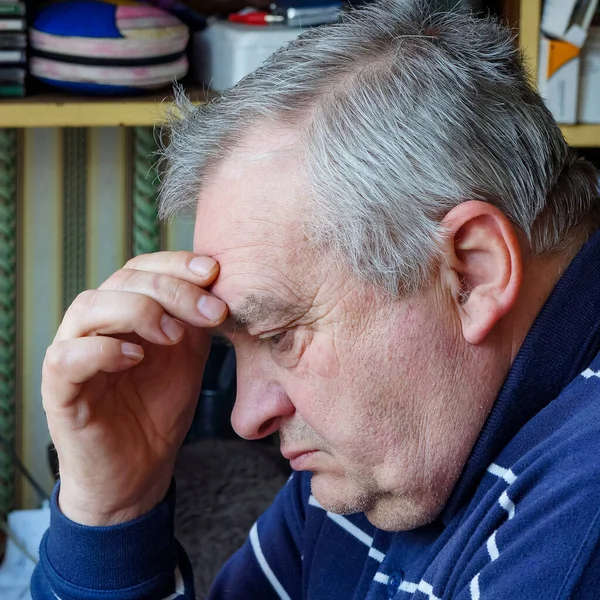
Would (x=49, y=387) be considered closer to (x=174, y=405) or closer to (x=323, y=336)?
(x=174, y=405)

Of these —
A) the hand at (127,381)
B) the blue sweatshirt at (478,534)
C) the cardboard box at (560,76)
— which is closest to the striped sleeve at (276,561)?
the blue sweatshirt at (478,534)

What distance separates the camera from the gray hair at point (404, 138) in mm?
822

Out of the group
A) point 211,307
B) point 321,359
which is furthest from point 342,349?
point 211,307

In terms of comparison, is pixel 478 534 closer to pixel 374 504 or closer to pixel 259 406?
pixel 374 504

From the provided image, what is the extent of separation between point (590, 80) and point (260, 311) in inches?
41.2

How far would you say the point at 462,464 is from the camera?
867mm

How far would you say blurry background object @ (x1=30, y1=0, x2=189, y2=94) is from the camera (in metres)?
1.63

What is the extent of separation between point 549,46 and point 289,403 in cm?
98

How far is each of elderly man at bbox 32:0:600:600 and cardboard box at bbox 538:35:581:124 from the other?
68 centimetres

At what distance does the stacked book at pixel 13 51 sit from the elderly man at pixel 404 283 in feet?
2.54

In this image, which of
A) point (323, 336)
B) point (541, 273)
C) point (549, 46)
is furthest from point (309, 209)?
point (549, 46)

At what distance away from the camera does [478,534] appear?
0.80 m

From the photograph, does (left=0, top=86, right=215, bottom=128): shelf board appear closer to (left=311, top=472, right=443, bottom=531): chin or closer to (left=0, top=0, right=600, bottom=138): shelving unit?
(left=0, top=0, right=600, bottom=138): shelving unit

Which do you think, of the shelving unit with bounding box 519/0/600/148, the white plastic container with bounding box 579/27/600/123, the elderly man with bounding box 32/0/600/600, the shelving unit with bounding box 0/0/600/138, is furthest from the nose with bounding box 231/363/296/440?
the white plastic container with bounding box 579/27/600/123
